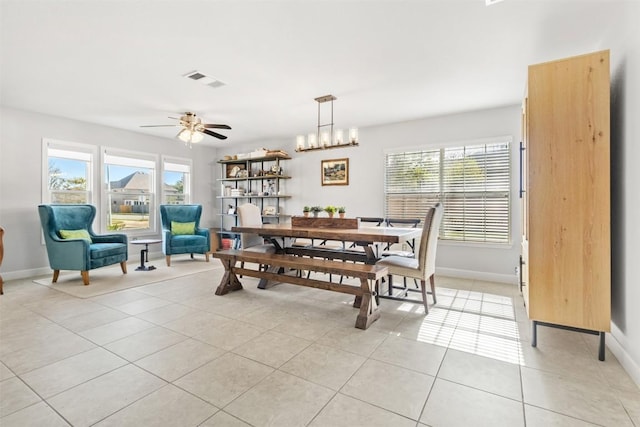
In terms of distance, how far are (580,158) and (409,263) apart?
1.59 metres

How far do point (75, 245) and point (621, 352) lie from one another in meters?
5.71

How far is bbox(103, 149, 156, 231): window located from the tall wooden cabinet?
248 inches

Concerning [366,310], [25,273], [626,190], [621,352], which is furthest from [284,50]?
[25,273]

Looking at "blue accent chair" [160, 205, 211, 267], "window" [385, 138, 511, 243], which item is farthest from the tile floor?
"blue accent chair" [160, 205, 211, 267]

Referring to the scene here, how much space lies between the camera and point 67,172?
512 centimetres

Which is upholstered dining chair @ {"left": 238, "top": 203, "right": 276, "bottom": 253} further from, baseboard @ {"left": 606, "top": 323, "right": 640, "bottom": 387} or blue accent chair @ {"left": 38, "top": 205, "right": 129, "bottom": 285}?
baseboard @ {"left": 606, "top": 323, "right": 640, "bottom": 387}

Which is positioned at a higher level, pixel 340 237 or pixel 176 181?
pixel 176 181

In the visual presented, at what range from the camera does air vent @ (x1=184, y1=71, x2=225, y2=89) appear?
10.8 feet

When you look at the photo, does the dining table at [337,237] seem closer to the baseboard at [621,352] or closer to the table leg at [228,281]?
the table leg at [228,281]

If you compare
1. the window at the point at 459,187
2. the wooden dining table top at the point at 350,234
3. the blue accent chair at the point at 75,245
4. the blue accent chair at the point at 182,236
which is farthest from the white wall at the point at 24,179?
the window at the point at 459,187

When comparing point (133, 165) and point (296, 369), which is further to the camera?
point (133, 165)

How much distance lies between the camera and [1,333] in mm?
2557

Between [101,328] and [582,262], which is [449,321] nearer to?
[582,262]

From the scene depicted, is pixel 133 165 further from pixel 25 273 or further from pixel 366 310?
pixel 366 310
